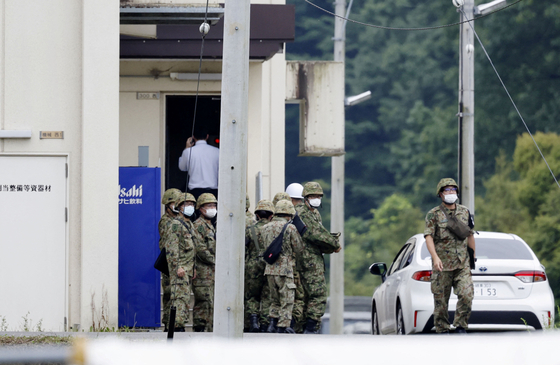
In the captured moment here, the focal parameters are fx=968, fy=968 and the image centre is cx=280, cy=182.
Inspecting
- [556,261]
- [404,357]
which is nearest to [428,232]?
[404,357]

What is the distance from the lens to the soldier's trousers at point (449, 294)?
10.7m

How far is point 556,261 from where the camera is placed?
119ft

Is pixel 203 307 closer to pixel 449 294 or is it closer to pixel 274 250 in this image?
pixel 274 250

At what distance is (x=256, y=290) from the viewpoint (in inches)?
464

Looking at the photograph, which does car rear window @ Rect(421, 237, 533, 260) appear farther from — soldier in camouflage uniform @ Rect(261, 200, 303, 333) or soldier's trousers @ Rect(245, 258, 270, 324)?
soldier's trousers @ Rect(245, 258, 270, 324)

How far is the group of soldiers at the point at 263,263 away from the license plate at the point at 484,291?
5.78ft

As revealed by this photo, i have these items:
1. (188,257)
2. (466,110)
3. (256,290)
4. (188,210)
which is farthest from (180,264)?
(466,110)

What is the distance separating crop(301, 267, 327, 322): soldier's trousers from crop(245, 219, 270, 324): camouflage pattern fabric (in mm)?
483

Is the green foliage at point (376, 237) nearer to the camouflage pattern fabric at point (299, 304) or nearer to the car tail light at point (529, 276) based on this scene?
the camouflage pattern fabric at point (299, 304)

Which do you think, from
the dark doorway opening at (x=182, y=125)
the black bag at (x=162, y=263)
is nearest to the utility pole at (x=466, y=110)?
the dark doorway opening at (x=182, y=125)

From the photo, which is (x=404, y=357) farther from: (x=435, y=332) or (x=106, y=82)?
(x=106, y=82)

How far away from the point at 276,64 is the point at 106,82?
641 cm

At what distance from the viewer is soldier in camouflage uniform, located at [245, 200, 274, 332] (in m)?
11.6

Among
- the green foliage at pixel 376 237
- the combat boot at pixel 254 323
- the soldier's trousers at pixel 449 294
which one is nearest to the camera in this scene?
the soldier's trousers at pixel 449 294
